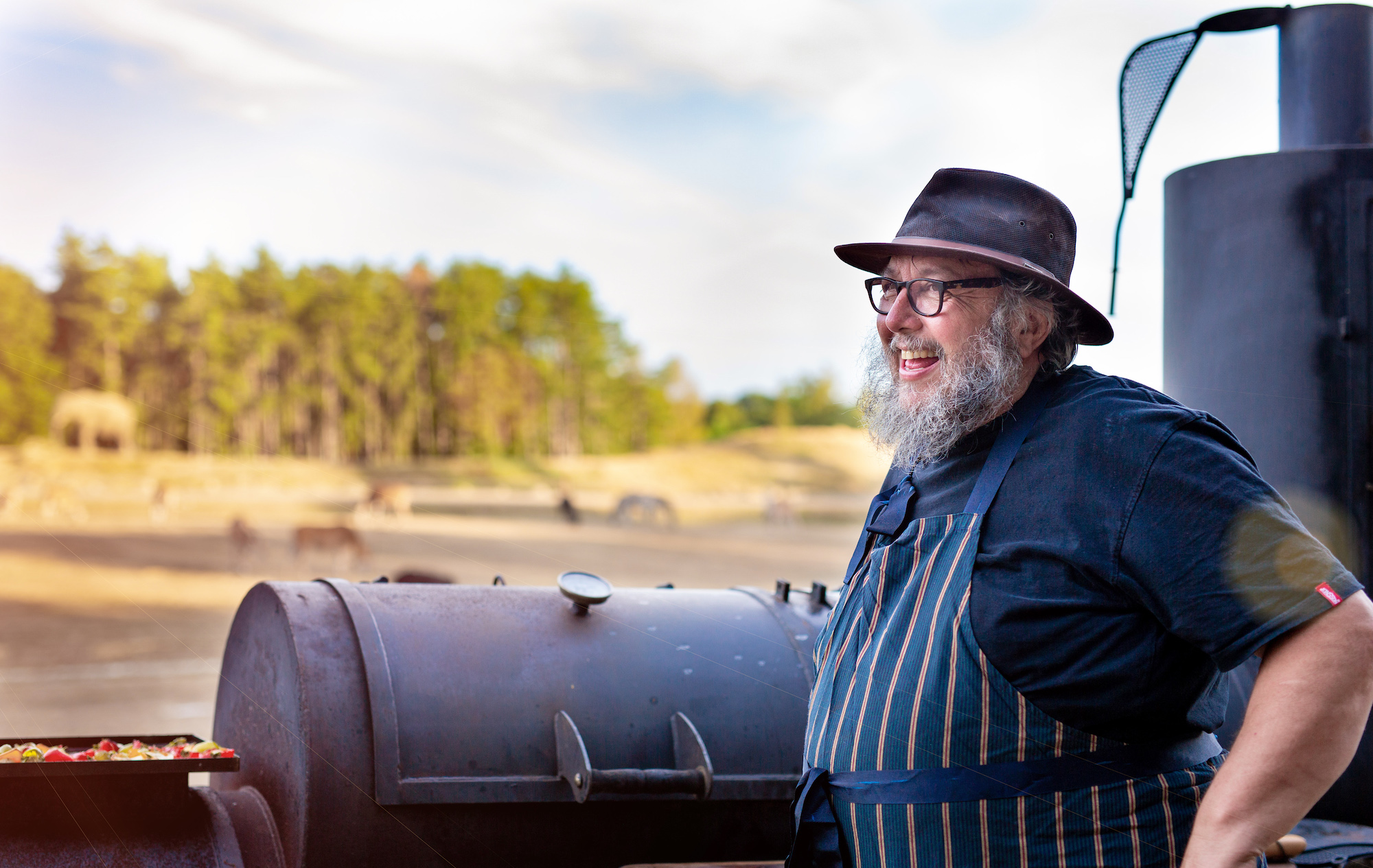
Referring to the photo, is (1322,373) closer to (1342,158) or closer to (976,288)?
(1342,158)

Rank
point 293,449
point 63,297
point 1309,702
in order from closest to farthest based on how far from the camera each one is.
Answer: point 1309,702 → point 63,297 → point 293,449

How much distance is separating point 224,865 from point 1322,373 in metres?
2.53

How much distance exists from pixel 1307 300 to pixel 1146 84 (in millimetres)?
703

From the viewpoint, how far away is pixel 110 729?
1145 centimetres

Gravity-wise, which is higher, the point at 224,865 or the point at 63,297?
the point at 63,297

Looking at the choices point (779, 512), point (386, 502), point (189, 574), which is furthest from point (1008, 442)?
point (779, 512)

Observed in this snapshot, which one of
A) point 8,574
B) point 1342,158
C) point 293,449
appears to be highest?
point 1342,158

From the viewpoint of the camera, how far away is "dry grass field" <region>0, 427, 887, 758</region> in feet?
50.9

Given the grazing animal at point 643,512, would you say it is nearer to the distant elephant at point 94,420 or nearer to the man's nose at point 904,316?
the distant elephant at point 94,420

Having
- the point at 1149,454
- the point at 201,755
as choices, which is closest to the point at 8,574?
the point at 201,755

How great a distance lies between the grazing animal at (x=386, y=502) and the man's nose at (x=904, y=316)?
77.7 feet

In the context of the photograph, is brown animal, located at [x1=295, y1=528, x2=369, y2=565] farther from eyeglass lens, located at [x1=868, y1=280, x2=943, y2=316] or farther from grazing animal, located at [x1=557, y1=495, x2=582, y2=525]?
eyeglass lens, located at [x1=868, y1=280, x2=943, y2=316]

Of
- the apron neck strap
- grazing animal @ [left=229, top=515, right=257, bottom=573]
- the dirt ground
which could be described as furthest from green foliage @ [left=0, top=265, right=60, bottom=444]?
the apron neck strap

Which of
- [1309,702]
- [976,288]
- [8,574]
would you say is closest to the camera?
[1309,702]
